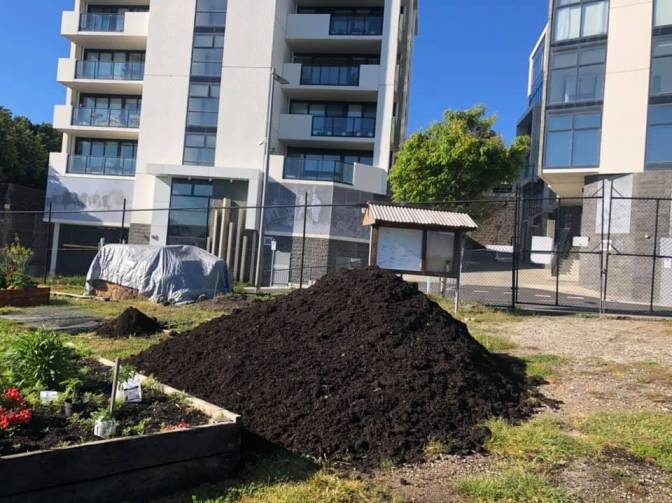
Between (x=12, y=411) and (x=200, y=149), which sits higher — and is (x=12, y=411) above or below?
below

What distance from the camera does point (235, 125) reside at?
28.2m

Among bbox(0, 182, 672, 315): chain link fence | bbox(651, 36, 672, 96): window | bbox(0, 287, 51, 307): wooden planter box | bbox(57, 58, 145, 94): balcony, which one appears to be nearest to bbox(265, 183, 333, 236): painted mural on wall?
bbox(0, 182, 672, 315): chain link fence

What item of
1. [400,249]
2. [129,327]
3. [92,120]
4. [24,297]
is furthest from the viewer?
[92,120]

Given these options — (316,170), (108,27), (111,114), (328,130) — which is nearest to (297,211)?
(316,170)

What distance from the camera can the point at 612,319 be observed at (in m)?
12.9

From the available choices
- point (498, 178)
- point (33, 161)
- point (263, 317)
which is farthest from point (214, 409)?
point (33, 161)

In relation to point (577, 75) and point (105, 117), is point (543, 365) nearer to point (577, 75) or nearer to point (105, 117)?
point (577, 75)

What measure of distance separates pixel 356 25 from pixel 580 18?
36.9 ft

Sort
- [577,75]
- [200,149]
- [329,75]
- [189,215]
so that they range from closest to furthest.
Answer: [577,75] → [189,215] → [200,149] → [329,75]

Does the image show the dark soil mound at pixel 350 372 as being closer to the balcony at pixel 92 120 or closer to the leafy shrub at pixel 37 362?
the leafy shrub at pixel 37 362

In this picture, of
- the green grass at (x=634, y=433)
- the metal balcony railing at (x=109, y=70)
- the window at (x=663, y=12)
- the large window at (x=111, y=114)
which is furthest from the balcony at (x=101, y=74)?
the green grass at (x=634, y=433)

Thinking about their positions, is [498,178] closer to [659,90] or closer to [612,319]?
[659,90]

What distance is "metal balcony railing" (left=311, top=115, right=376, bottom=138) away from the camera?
29.1 metres

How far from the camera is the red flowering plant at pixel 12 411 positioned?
12.2 feet
